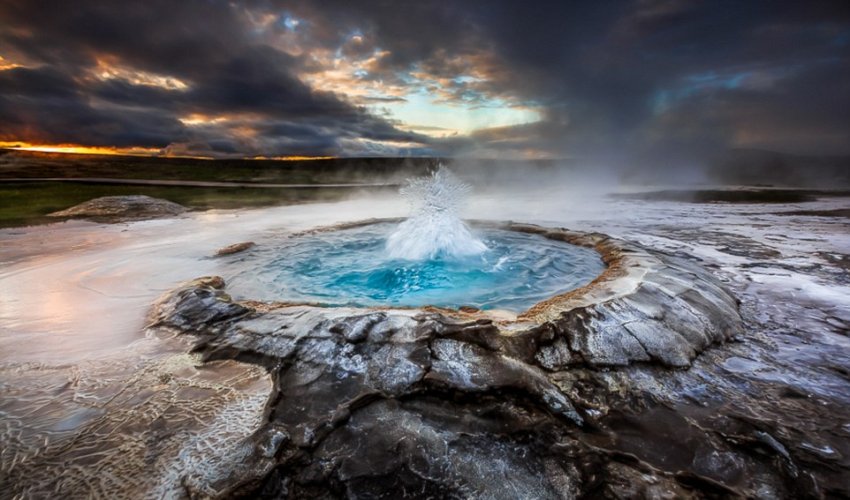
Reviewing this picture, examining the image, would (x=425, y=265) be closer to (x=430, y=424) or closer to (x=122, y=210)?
(x=430, y=424)

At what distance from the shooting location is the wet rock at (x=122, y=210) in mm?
10672

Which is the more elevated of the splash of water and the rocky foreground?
the splash of water

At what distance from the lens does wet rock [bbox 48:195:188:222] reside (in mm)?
10672

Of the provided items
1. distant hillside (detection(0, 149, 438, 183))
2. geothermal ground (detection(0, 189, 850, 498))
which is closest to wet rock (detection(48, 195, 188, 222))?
geothermal ground (detection(0, 189, 850, 498))

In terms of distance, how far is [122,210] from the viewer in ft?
36.7

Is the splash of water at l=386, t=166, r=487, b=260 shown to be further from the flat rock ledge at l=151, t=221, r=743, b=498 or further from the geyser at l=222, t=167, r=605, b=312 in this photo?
the flat rock ledge at l=151, t=221, r=743, b=498

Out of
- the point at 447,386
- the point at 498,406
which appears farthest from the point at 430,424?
the point at 498,406

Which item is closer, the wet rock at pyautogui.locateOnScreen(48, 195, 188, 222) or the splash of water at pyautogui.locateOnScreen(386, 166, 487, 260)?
the splash of water at pyautogui.locateOnScreen(386, 166, 487, 260)

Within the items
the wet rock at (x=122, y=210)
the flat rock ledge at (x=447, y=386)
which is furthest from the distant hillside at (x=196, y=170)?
the flat rock ledge at (x=447, y=386)

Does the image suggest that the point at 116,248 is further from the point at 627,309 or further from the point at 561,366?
the point at 627,309

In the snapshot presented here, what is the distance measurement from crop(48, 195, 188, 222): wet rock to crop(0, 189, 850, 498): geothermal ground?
27.5ft

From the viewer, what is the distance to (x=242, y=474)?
6.14 ft

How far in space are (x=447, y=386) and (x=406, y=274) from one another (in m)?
3.21

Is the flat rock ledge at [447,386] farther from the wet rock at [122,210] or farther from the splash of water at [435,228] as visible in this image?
the wet rock at [122,210]
